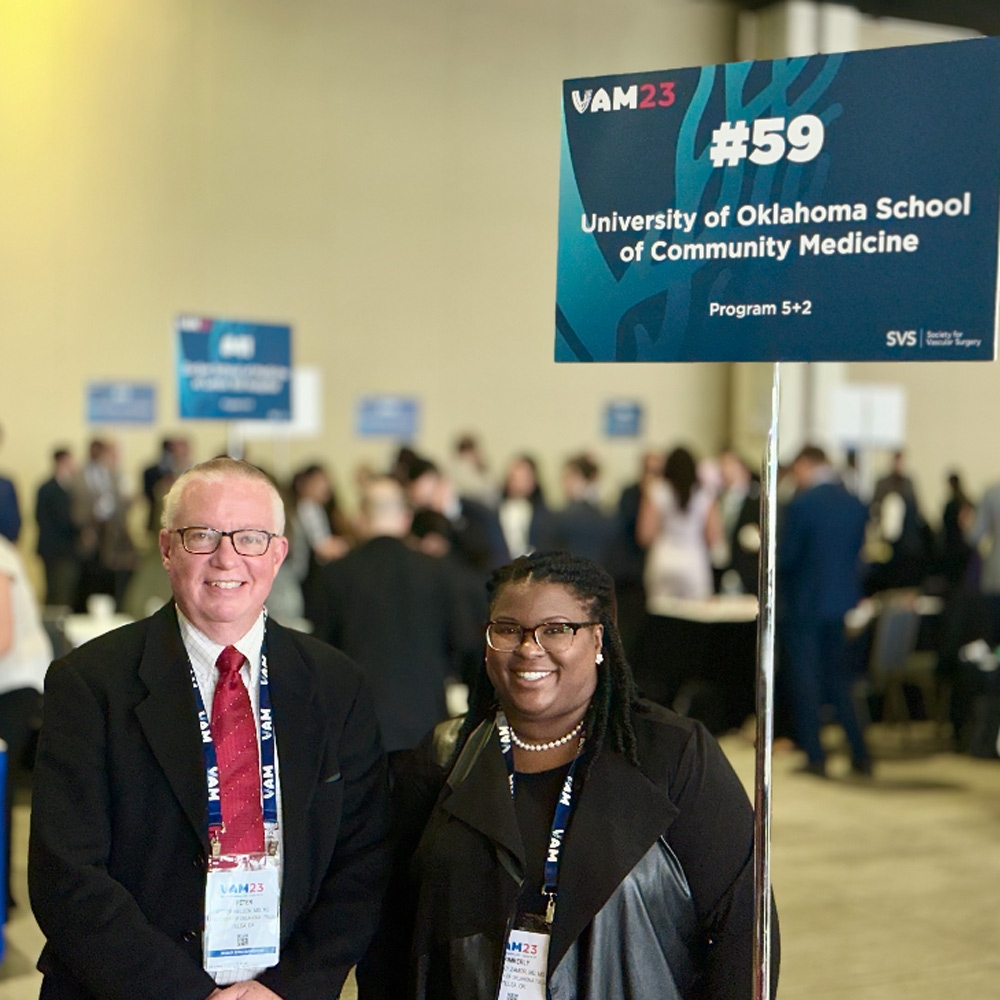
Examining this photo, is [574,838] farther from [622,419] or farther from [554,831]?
[622,419]

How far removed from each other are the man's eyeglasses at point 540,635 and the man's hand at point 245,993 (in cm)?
57

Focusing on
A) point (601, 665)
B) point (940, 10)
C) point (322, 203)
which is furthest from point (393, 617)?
point (940, 10)

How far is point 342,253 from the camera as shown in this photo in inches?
550

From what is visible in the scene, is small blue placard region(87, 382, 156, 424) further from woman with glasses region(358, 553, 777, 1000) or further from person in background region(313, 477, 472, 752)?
woman with glasses region(358, 553, 777, 1000)

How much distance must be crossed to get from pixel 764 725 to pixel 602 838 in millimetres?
276

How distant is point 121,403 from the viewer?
12.7m

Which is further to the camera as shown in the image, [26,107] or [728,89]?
[26,107]

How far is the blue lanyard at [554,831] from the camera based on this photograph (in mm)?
2029

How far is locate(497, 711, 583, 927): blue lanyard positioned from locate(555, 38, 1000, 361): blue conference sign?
59 cm

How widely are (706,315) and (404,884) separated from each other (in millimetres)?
966

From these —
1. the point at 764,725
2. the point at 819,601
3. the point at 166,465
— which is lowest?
the point at 819,601

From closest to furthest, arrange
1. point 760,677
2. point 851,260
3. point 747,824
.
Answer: point 851,260
point 760,677
point 747,824

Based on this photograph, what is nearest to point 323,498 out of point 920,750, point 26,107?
point 920,750

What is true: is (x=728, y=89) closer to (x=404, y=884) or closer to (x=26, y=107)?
(x=404, y=884)
